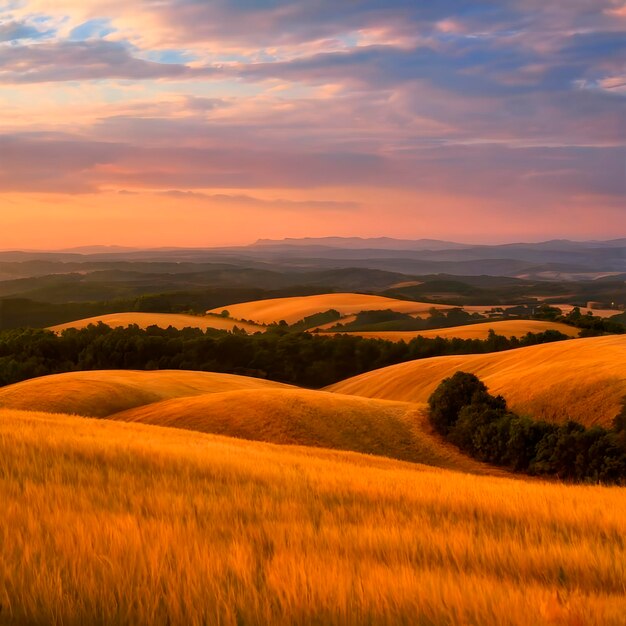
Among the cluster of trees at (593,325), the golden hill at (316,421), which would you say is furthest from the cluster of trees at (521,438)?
the cluster of trees at (593,325)

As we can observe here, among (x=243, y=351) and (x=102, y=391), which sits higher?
(x=102, y=391)

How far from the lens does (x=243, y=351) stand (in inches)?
4321

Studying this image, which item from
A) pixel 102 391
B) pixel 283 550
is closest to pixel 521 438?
pixel 102 391

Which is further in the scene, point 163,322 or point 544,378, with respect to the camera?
point 163,322

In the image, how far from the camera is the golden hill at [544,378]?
47.0 m

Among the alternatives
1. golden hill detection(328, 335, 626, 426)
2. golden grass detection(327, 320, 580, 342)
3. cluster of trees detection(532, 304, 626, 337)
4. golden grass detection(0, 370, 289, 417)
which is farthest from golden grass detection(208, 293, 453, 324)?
golden grass detection(0, 370, 289, 417)

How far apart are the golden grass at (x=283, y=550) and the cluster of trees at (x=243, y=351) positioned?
95012 mm

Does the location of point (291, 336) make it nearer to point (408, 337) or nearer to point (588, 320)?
point (408, 337)

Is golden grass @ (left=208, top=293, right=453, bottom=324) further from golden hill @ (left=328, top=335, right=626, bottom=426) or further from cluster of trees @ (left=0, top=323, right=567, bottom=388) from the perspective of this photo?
golden hill @ (left=328, top=335, right=626, bottom=426)

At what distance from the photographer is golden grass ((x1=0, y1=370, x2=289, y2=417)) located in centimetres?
5344

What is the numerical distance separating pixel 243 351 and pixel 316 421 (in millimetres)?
65639

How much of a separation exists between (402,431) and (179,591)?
1692 inches

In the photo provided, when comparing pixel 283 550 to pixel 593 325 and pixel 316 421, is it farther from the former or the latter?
pixel 593 325

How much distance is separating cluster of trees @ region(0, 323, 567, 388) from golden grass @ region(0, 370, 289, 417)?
101 feet
